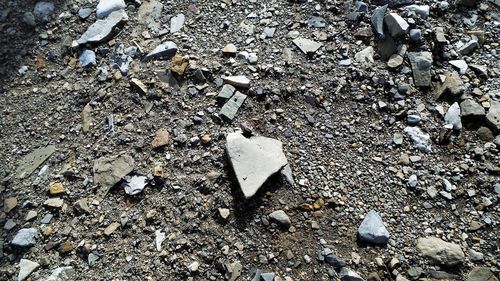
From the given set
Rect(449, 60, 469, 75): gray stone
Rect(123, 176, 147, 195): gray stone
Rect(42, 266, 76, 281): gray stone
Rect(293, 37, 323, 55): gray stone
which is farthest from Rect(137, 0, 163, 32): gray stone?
Rect(449, 60, 469, 75): gray stone

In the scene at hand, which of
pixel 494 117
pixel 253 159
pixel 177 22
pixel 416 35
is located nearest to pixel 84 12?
pixel 177 22

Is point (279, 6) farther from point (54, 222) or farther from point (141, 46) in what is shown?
point (54, 222)

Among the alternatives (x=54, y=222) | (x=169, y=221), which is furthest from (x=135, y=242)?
(x=54, y=222)

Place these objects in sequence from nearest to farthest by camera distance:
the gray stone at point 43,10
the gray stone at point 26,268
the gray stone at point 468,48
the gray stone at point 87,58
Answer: the gray stone at point 26,268, the gray stone at point 468,48, the gray stone at point 87,58, the gray stone at point 43,10

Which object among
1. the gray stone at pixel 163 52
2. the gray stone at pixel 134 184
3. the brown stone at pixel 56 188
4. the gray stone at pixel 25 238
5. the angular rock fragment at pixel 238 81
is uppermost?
the gray stone at pixel 163 52

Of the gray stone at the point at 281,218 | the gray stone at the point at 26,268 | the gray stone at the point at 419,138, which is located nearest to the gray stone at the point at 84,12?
the gray stone at the point at 26,268

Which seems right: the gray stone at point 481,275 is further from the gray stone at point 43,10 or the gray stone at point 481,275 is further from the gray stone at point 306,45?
the gray stone at point 43,10
